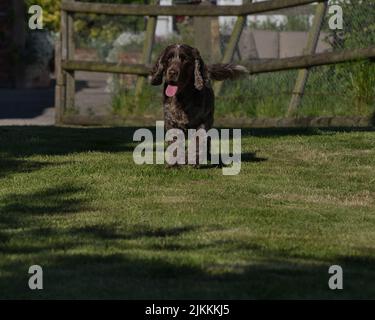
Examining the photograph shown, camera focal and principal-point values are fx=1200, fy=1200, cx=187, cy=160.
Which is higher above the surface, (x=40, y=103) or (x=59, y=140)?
(x=40, y=103)

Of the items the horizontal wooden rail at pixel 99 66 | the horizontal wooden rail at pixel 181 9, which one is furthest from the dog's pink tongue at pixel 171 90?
the horizontal wooden rail at pixel 99 66

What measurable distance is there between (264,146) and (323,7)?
3.89m

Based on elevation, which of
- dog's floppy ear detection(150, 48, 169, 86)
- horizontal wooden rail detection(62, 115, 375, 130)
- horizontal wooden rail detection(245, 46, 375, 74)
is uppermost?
horizontal wooden rail detection(245, 46, 375, 74)

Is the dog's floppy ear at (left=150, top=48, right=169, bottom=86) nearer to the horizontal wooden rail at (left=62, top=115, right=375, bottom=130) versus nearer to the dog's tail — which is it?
the dog's tail

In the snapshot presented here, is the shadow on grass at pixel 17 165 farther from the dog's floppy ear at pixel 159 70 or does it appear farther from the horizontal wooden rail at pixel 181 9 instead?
the horizontal wooden rail at pixel 181 9

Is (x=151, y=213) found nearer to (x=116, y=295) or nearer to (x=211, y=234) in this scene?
(x=211, y=234)

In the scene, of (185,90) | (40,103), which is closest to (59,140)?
(185,90)

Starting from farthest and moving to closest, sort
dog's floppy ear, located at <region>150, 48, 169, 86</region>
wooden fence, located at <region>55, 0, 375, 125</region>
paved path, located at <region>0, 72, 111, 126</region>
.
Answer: paved path, located at <region>0, 72, 111, 126</region>, wooden fence, located at <region>55, 0, 375, 125</region>, dog's floppy ear, located at <region>150, 48, 169, 86</region>

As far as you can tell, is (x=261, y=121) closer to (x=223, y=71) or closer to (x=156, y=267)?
(x=223, y=71)

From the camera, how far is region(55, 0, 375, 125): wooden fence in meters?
15.5

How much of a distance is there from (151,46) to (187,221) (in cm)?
892

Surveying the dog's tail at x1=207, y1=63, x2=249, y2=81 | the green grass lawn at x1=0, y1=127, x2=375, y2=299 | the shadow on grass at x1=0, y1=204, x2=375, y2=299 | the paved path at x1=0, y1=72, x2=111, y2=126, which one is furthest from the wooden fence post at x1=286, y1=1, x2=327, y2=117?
the shadow on grass at x1=0, y1=204, x2=375, y2=299

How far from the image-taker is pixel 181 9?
54.9ft

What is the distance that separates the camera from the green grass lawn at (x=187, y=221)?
683cm
